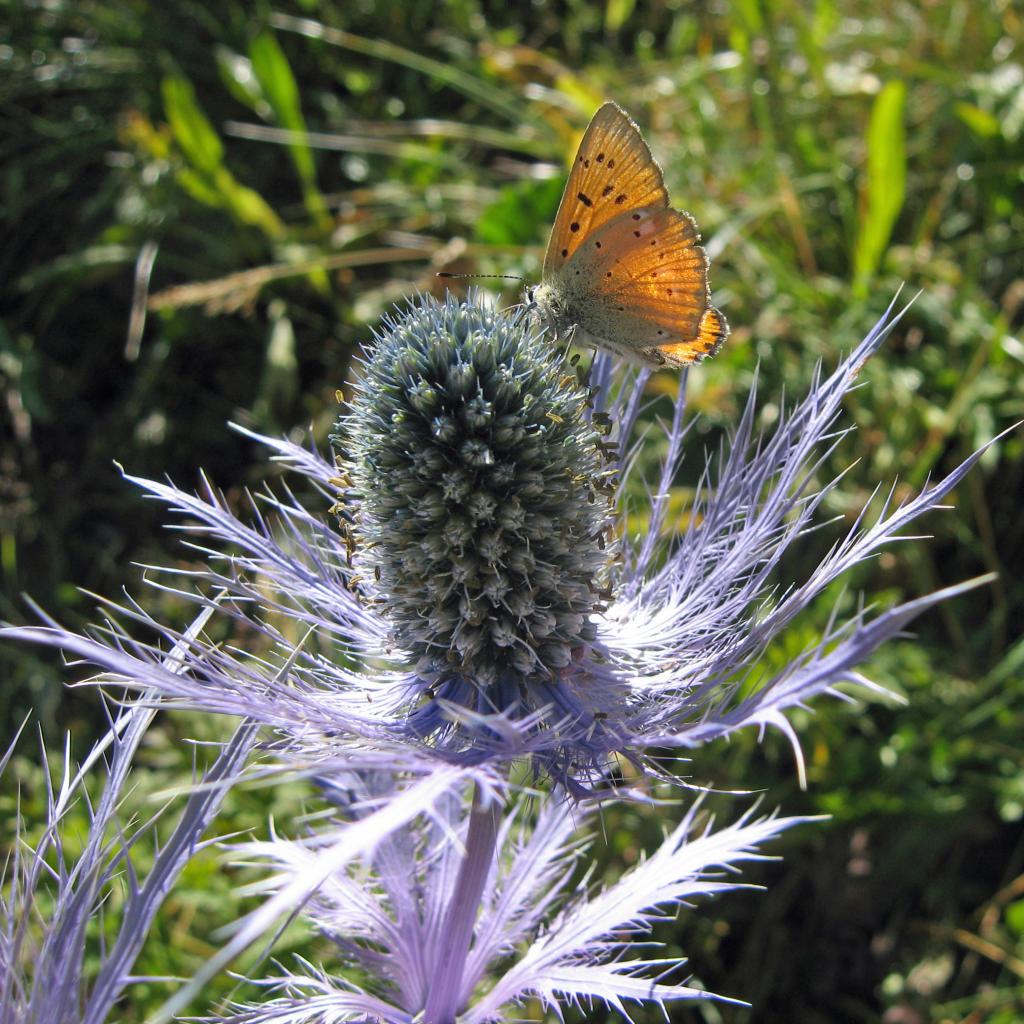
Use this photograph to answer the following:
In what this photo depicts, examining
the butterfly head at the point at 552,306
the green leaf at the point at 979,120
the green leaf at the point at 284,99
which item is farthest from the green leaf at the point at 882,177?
the green leaf at the point at 284,99

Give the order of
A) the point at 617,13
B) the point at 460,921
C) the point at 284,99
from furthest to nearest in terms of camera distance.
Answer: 1. the point at 617,13
2. the point at 284,99
3. the point at 460,921

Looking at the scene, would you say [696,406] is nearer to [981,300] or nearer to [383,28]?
[981,300]

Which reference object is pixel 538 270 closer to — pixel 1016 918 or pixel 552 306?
pixel 552 306

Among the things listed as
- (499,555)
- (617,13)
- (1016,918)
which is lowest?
(1016,918)

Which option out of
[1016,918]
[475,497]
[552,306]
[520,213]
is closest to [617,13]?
[520,213]

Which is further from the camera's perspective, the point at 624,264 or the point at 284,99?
the point at 284,99

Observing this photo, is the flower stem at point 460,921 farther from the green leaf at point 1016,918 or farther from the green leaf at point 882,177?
the green leaf at point 882,177

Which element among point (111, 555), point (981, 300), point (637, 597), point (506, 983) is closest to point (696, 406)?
point (981, 300)
